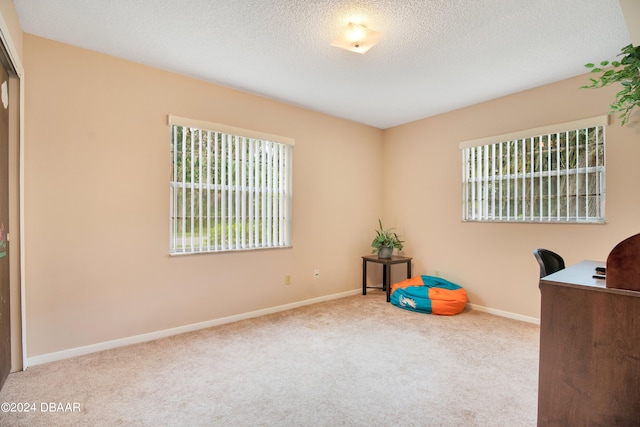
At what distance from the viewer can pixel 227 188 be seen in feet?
11.1

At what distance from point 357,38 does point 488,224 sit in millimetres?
Result: 2662

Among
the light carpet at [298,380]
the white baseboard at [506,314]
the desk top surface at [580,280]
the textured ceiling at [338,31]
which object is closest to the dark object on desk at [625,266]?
the desk top surface at [580,280]

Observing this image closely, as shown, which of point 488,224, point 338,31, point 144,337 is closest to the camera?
point 338,31

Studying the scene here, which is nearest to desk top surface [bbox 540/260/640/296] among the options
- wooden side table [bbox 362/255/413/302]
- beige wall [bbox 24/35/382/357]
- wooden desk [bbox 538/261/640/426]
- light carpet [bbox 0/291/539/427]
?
wooden desk [bbox 538/261/640/426]

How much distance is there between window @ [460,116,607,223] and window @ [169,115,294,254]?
91.6 inches

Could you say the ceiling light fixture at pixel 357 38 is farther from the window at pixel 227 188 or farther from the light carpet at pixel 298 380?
the light carpet at pixel 298 380

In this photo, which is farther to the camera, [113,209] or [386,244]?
[386,244]

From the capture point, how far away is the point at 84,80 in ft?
8.50

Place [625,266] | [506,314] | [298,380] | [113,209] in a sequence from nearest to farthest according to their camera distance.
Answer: [625,266] → [298,380] → [113,209] → [506,314]

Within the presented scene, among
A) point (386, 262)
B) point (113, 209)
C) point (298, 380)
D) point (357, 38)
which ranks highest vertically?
point (357, 38)

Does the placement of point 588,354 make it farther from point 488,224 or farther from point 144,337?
point 144,337

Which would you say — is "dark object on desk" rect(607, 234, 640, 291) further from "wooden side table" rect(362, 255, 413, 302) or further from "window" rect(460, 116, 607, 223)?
"wooden side table" rect(362, 255, 413, 302)

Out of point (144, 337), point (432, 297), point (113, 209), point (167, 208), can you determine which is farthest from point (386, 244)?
point (113, 209)

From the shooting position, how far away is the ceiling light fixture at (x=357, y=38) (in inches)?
86.9
